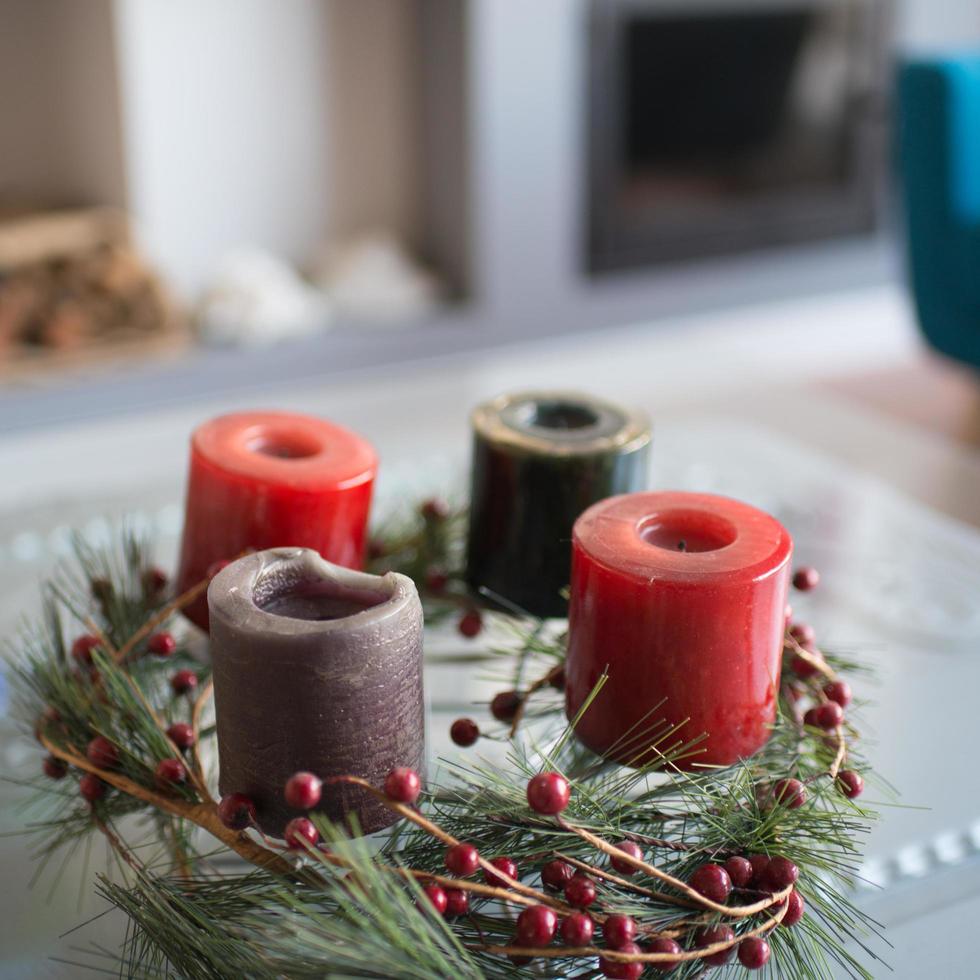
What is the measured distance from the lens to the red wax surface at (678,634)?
1.67 ft

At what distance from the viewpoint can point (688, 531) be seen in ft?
1.82

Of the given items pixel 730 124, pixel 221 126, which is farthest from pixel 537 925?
pixel 730 124

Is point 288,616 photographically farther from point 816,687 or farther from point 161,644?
point 816,687

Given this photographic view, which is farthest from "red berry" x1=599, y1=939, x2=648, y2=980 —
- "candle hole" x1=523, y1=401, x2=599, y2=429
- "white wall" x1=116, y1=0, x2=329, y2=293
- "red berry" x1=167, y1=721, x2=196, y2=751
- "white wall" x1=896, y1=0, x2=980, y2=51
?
"white wall" x1=896, y1=0, x2=980, y2=51

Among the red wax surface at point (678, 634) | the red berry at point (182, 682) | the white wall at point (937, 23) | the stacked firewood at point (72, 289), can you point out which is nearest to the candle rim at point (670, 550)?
the red wax surface at point (678, 634)

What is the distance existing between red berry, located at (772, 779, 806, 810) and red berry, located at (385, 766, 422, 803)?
0.49 feet

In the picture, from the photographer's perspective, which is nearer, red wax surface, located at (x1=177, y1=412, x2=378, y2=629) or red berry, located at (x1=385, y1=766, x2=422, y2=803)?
red berry, located at (x1=385, y1=766, x2=422, y2=803)

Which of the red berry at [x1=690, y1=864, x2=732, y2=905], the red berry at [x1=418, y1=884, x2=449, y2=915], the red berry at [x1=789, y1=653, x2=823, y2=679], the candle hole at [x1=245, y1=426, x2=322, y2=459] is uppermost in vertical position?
the candle hole at [x1=245, y1=426, x2=322, y2=459]

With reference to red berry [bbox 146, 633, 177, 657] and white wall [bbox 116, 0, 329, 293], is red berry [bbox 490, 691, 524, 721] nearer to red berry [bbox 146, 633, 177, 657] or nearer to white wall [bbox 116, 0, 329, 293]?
red berry [bbox 146, 633, 177, 657]

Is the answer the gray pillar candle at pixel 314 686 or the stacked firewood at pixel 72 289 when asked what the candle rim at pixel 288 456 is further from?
the stacked firewood at pixel 72 289

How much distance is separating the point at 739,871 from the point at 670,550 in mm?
131

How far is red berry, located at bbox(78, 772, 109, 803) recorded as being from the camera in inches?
21.4

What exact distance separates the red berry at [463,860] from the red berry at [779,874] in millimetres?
114

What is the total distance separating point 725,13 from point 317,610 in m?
2.07
